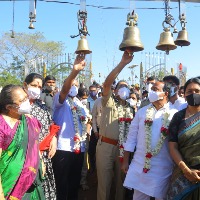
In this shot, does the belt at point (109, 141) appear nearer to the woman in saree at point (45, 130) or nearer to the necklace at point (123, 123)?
the necklace at point (123, 123)

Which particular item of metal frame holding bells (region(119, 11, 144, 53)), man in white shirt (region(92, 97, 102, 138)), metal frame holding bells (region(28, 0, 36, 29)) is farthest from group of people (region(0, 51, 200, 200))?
metal frame holding bells (region(28, 0, 36, 29))

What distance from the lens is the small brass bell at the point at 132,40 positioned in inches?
127

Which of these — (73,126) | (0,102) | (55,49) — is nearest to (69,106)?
(73,126)

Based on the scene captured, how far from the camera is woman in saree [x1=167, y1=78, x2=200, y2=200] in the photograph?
9.95ft

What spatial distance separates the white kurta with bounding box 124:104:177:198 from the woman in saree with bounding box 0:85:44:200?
1100 mm

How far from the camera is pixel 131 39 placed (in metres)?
3.25

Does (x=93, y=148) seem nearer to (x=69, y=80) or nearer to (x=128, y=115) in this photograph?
(x=128, y=115)

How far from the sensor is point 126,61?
143 inches

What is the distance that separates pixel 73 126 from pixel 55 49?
28974mm

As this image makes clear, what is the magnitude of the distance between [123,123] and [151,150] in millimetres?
959

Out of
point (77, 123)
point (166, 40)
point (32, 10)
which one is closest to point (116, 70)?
point (166, 40)

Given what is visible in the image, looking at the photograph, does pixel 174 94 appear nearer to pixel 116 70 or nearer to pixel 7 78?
pixel 116 70

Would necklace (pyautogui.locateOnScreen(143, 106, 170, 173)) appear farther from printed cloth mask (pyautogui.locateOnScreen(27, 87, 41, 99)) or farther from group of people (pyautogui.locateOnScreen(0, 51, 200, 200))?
printed cloth mask (pyautogui.locateOnScreen(27, 87, 41, 99))

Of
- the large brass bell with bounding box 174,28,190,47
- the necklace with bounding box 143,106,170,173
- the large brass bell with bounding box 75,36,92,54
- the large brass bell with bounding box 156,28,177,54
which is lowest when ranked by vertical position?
the necklace with bounding box 143,106,170,173
